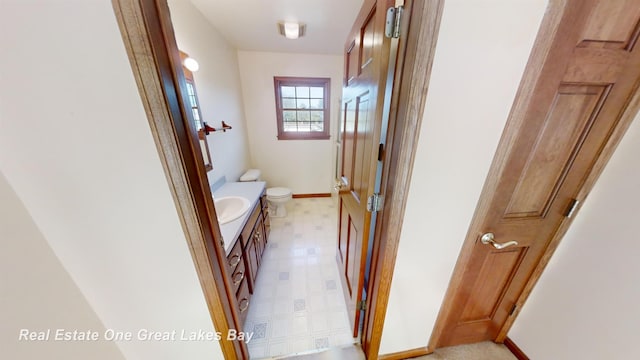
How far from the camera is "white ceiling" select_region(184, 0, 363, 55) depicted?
5.39 feet

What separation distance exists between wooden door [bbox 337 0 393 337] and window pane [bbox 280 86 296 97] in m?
1.85

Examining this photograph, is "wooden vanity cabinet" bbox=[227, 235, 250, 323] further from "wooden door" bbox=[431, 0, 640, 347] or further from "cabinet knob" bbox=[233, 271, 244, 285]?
"wooden door" bbox=[431, 0, 640, 347]

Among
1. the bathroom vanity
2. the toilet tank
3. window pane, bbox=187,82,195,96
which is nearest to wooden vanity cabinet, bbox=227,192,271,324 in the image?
the bathroom vanity

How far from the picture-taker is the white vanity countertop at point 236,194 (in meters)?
1.16

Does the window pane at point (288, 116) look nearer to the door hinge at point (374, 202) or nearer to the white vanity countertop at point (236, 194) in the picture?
the white vanity countertop at point (236, 194)

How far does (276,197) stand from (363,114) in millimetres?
1921

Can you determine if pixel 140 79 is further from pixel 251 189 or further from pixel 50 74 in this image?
pixel 251 189

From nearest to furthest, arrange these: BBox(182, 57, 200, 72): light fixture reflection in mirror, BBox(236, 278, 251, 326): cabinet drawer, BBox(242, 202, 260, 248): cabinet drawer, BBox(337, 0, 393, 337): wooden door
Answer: BBox(337, 0, 393, 337): wooden door → BBox(236, 278, 251, 326): cabinet drawer → BBox(242, 202, 260, 248): cabinet drawer → BBox(182, 57, 200, 72): light fixture reflection in mirror

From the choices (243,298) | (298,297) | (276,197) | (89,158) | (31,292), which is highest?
(89,158)

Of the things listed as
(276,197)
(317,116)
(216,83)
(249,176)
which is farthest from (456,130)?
(317,116)

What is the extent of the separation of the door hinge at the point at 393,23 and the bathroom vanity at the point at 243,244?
1.23 m

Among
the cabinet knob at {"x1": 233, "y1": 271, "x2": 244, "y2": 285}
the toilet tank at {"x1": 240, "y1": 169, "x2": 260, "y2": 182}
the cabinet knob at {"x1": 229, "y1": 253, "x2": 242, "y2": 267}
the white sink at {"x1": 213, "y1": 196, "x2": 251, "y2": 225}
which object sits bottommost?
the cabinet knob at {"x1": 233, "y1": 271, "x2": 244, "y2": 285}

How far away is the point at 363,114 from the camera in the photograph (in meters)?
0.99

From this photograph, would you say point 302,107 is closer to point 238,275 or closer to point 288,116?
point 288,116
